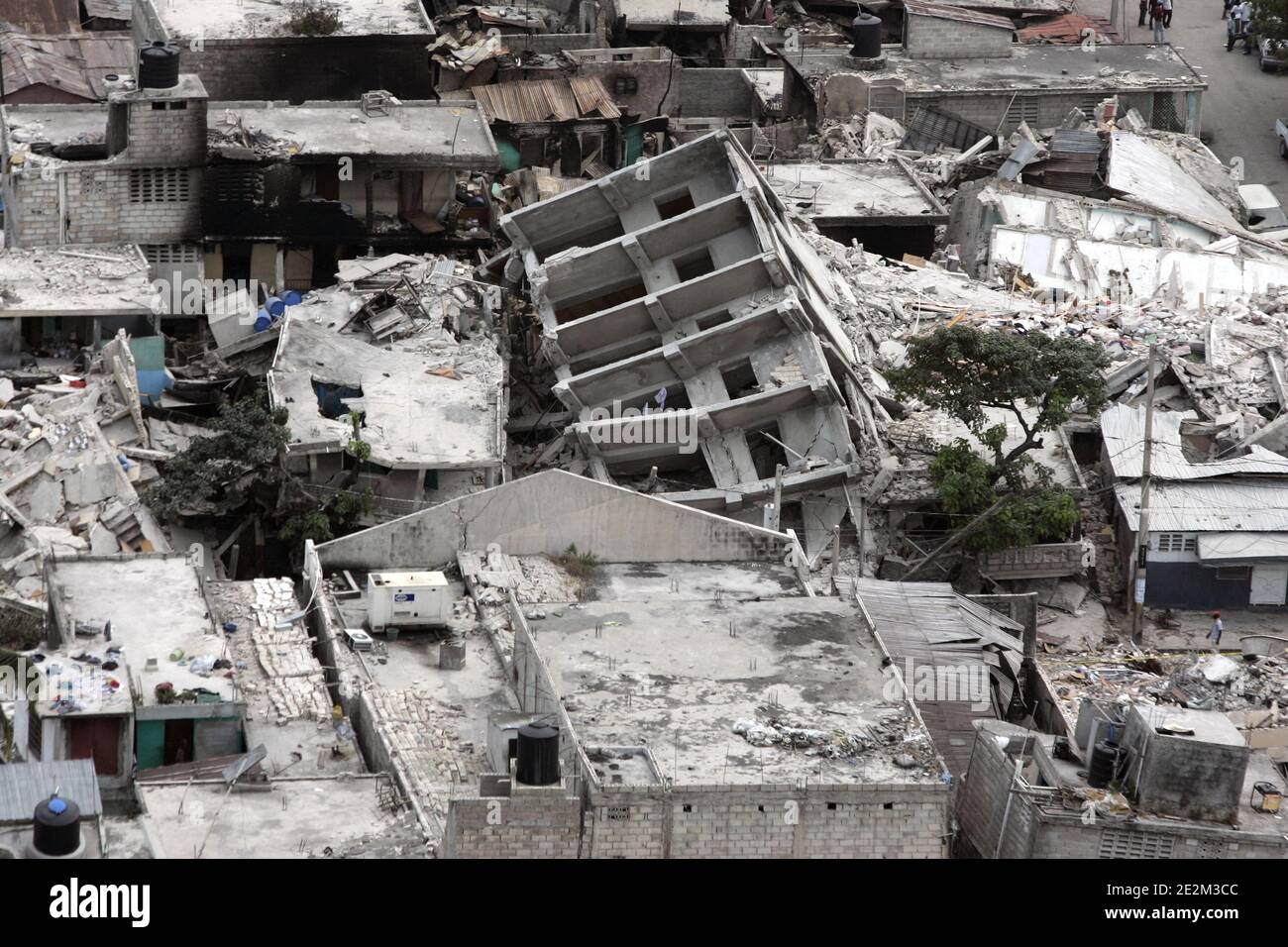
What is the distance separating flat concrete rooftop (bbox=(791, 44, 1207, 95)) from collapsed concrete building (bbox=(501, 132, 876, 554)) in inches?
672

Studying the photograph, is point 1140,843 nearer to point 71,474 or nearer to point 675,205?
point 71,474

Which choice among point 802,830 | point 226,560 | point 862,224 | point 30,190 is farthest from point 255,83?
point 802,830

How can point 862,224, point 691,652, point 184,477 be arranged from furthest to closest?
point 862,224 → point 184,477 → point 691,652

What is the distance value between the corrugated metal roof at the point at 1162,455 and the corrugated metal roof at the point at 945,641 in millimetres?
5724

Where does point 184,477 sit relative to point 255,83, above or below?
below

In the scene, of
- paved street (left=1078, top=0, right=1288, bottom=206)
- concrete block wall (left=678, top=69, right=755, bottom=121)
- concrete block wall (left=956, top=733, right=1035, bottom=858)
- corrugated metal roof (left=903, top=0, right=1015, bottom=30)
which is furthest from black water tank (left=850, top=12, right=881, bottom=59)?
concrete block wall (left=956, top=733, right=1035, bottom=858)

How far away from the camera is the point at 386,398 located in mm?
55438

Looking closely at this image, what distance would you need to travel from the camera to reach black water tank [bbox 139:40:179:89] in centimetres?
6088

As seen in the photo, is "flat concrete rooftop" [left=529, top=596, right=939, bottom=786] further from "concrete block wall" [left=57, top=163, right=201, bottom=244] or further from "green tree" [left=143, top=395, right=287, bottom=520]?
"concrete block wall" [left=57, top=163, right=201, bottom=244]

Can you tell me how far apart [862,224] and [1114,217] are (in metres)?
6.09

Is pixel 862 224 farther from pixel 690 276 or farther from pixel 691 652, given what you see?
pixel 691 652

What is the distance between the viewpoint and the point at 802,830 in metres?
39.8

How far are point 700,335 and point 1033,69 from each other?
85.7ft

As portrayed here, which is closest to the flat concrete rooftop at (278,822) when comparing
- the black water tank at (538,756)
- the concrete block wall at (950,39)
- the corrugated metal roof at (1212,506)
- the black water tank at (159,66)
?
the black water tank at (538,756)
